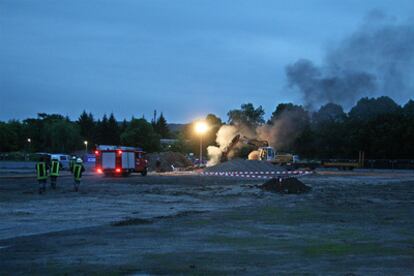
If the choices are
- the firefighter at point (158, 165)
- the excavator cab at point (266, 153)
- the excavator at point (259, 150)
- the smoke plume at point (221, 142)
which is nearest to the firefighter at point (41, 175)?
the firefighter at point (158, 165)

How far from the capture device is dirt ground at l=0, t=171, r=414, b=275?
9562 mm

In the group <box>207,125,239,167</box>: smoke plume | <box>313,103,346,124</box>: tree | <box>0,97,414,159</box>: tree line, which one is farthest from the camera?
<box>313,103,346,124</box>: tree

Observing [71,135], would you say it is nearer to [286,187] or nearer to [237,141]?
[237,141]

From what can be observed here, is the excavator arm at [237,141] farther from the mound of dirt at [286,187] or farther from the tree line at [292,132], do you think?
the mound of dirt at [286,187]

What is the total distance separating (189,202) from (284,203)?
3795 millimetres

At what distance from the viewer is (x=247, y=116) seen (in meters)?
83.0

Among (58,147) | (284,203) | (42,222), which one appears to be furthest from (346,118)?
(42,222)

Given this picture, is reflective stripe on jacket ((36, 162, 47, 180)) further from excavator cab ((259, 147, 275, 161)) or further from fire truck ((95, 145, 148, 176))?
excavator cab ((259, 147, 275, 161))

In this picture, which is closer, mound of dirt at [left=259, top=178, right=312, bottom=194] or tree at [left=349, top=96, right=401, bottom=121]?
mound of dirt at [left=259, top=178, right=312, bottom=194]

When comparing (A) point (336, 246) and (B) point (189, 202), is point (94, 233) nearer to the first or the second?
(A) point (336, 246)

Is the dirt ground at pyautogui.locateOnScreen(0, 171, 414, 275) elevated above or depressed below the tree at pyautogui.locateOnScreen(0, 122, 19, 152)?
below

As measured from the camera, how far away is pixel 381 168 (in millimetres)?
80750

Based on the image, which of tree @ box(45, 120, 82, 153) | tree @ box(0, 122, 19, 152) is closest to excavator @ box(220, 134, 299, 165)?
tree @ box(45, 120, 82, 153)

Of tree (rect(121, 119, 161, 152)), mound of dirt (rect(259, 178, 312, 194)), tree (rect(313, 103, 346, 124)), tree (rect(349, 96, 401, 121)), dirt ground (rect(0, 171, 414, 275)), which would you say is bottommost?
dirt ground (rect(0, 171, 414, 275))
